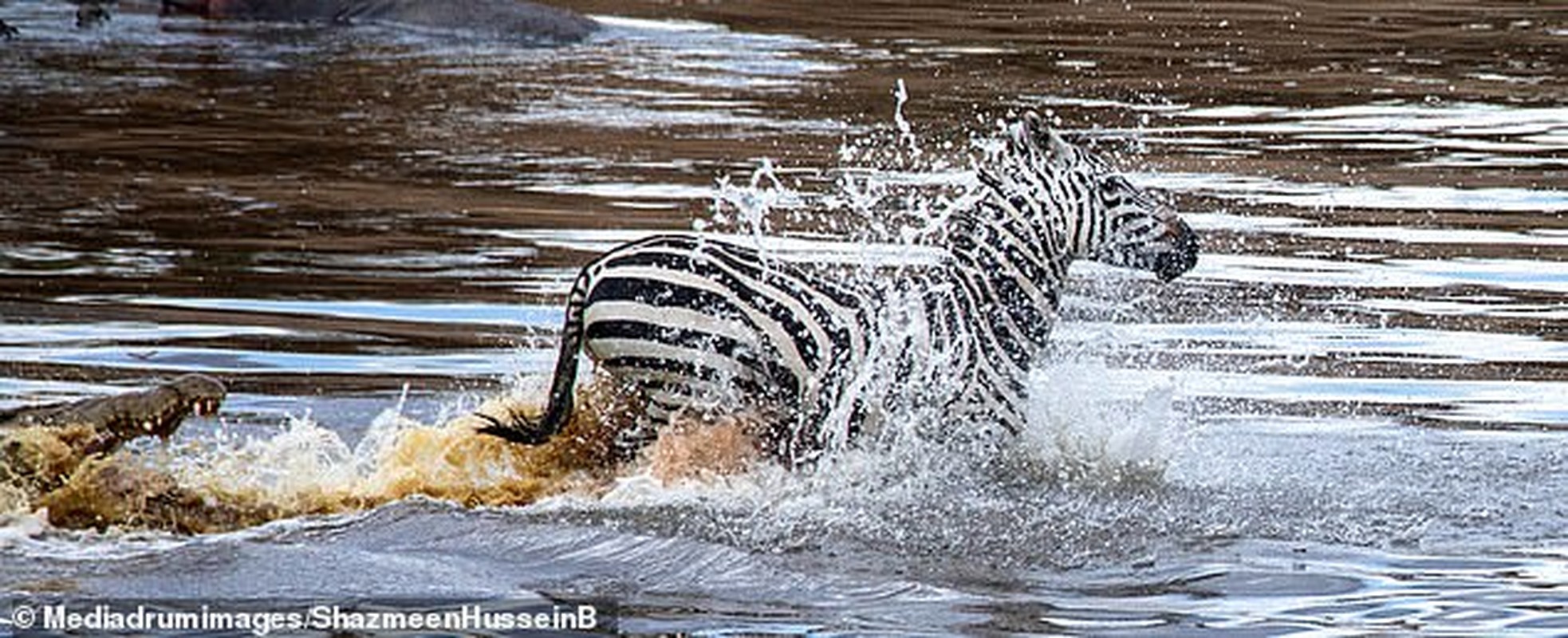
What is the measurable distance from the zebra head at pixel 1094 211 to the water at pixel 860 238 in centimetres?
42

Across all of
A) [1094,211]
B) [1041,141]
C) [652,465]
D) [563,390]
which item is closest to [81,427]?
[563,390]

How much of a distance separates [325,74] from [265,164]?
17.7 feet

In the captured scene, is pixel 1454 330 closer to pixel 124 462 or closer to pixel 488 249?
pixel 488 249

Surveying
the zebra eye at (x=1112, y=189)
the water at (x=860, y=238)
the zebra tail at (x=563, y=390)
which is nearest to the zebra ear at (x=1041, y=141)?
the zebra eye at (x=1112, y=189)

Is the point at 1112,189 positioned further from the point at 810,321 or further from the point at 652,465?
the point at 652,465

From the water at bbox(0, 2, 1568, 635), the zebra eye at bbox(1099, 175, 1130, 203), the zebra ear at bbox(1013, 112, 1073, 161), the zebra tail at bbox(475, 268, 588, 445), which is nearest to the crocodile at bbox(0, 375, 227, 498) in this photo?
the water at bbox(0, 2, 1568, 635)

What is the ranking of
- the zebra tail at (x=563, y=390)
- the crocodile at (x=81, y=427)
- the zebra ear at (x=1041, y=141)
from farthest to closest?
Answer: 1. the zebra ear at (x=1041, y=141)
2. the zebra tail at (x=563, y=390)
3. the crocodile at (x=81, y=427)

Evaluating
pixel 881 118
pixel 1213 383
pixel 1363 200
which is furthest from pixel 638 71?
pixel 1213 383

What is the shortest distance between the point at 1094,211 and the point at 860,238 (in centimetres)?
525

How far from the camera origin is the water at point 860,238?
7879mm

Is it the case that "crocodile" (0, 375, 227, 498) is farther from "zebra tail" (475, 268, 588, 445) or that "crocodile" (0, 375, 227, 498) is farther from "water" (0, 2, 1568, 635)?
"zebra tail" (475, 268, 588, 445)

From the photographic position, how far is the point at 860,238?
14336 millimetres

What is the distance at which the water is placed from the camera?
788 cm

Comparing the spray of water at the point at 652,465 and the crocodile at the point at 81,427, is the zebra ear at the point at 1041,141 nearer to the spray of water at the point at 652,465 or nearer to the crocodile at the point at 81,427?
the spray of water at the point at 652,465
